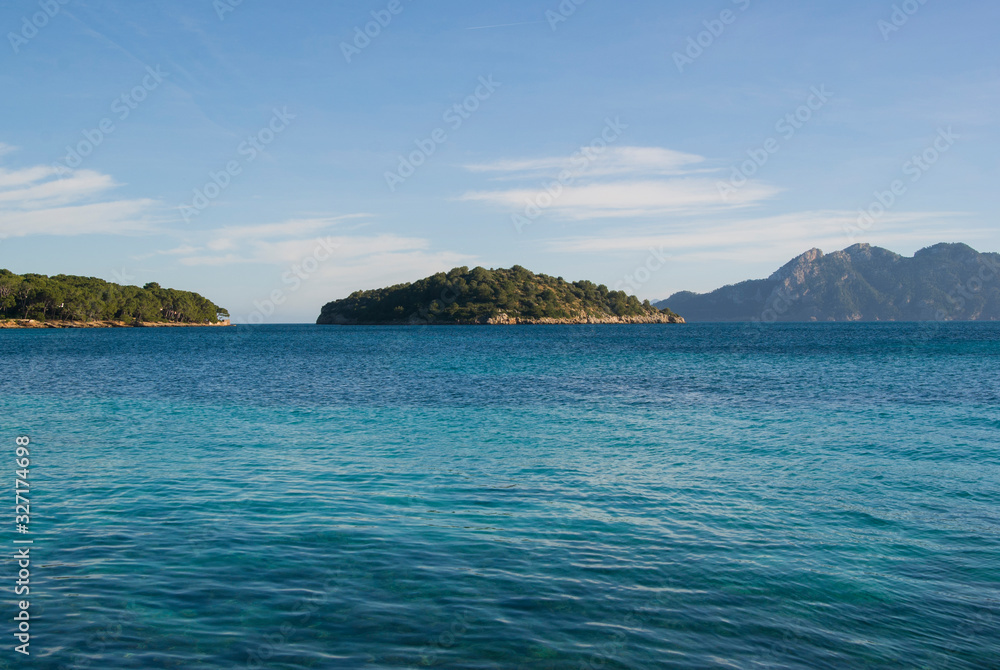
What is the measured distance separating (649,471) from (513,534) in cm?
784

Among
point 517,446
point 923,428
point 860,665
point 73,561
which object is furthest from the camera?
point 923,428

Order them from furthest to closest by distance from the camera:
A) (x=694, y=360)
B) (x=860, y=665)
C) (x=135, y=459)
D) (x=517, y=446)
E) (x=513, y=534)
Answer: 1. (x=694, y=360)
2. (x=517, y=446)
3. (x=135, y=459)
4. (x=513, y=534)
5. (x=860, y=665)

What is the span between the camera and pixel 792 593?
1081cm

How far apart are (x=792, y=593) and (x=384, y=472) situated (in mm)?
12200

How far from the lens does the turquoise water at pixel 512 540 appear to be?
8.92 metres

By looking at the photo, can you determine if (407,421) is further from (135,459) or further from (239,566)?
(239,566)

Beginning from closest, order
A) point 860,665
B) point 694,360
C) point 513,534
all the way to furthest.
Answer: point 860,665 < point 513,534 < point 694,360

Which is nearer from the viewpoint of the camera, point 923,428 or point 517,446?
point 517,446

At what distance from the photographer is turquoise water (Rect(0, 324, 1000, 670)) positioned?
8.92m

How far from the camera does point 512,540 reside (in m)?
13.1

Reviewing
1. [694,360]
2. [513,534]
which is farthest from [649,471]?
[694,360]

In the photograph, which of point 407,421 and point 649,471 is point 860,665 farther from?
point 407,421

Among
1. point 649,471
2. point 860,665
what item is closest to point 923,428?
point 649,471

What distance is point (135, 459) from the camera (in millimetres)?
21500
